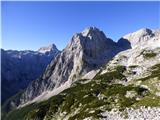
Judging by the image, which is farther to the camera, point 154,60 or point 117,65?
point 117,65

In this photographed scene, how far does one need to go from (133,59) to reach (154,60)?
67.2 feet

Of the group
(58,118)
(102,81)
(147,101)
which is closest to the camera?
(147,101)

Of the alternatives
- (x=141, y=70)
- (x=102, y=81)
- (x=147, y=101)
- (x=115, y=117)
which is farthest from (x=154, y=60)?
(x=115, y=117)

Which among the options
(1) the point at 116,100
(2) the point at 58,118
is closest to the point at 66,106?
(2) the point at 58,118

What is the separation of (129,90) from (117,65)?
70.1 metres

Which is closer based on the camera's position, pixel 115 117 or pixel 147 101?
pixel 115 117

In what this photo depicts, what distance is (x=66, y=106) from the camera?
134 m

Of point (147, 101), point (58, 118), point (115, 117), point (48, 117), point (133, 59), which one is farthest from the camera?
point (133, 59)

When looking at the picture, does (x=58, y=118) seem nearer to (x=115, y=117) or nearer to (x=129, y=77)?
(x=129, y=77)

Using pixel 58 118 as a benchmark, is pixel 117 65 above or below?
above

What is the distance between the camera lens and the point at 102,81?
152500mm

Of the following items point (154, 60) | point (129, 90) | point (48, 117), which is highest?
point (154, 60)

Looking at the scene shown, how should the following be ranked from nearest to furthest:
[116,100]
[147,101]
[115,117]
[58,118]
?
[115,117]
[147,101]
[116,100]
[58,118]

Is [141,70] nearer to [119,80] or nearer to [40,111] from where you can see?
[119,80]
